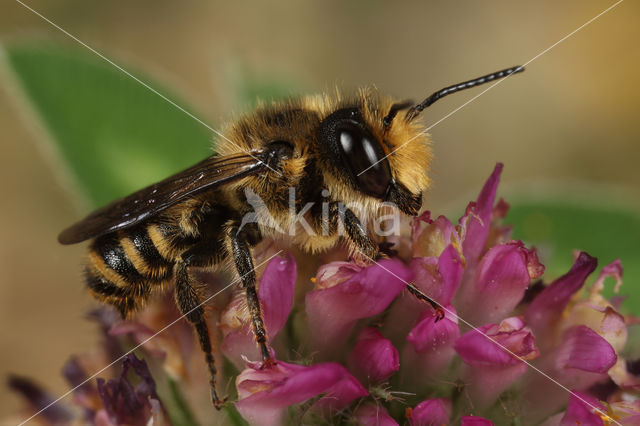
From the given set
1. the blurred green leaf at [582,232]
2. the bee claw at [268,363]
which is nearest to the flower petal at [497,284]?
the bee claw at [268,363]

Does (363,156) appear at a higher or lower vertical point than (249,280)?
higher

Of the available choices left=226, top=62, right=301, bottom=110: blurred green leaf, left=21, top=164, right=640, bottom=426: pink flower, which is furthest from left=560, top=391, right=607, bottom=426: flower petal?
left=226, top=62, right=301, bottom=110: blurred green leaf

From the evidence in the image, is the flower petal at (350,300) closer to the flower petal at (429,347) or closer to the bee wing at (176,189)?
the flower petal at (429,347)

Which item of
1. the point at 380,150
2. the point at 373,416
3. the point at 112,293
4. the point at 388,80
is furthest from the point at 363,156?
the point at 388,80

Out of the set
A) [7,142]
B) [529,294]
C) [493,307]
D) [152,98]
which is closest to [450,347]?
[493,307]

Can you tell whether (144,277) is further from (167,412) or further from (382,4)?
(382,4)

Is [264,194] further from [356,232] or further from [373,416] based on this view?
[373,416]
